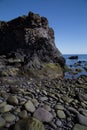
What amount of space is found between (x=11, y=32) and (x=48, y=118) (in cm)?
2477

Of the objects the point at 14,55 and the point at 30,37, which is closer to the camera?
the point at 30,37

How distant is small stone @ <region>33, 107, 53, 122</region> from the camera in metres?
6.20

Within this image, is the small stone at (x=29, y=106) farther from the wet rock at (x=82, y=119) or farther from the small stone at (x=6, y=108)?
the wet rock at (x=82, y=119)

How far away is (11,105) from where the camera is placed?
7.02 meters

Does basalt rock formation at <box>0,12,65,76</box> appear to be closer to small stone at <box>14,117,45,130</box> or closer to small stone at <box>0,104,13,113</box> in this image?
small stone at <box>0,104,13,113</box>

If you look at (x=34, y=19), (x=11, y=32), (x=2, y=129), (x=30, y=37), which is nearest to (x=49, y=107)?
(x=2, y=129)

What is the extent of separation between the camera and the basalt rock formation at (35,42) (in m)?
17.3

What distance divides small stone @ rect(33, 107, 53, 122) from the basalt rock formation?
831cm

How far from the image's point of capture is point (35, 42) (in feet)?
64.0

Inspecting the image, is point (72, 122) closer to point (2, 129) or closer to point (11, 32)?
point (2, 129)

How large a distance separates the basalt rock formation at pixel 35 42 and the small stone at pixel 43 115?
8309 mm

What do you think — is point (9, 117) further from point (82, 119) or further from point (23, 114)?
point (82, 119)

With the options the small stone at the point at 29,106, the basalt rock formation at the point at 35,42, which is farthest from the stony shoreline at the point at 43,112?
the basalt rock formation at the point at 35,42

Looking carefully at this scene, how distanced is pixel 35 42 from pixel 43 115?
45.9 feet
